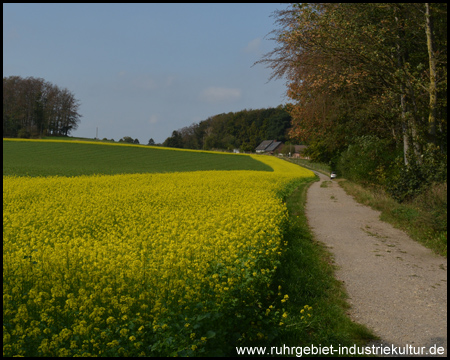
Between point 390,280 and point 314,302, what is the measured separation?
1958 millimetres

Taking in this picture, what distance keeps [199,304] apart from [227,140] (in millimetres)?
91621

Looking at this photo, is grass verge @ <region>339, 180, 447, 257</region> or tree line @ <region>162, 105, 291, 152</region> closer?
grass verge @ <region>339, 180, 447, 257</region>

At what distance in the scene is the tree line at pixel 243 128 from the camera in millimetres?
97375

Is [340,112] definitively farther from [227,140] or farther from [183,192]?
[227,140]

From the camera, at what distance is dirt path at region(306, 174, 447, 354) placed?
5238 millimetres

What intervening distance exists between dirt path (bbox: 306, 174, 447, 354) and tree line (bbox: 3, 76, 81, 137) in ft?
207

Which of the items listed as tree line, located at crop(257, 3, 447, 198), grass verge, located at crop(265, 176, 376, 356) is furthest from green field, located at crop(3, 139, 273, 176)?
grass verge, located at crop(265, 176, 376, 356)

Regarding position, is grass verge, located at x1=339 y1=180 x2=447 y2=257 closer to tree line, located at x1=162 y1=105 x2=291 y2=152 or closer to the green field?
the green field

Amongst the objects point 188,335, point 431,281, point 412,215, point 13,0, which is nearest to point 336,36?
point 412,215

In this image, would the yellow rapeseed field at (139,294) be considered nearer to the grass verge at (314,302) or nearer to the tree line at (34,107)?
the grass verge at (314,302)

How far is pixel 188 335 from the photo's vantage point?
12.3ft

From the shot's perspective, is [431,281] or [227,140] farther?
[227,140]

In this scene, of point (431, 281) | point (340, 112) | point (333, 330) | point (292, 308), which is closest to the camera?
point (333, 330)

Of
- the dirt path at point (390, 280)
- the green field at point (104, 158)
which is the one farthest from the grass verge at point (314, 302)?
the green field at point (104, 158)
